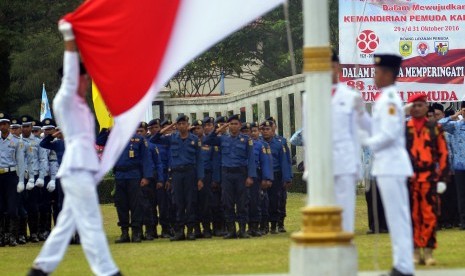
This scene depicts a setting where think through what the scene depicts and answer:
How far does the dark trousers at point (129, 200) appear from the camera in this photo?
2316cm

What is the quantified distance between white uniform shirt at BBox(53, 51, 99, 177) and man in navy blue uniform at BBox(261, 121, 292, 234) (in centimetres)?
1189

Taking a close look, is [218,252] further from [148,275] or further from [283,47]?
[283,47]

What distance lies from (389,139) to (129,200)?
987cm

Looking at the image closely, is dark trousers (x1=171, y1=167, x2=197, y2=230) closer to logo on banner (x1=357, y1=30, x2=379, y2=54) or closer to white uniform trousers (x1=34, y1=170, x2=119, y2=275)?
logo on banner (x1=357, y1=30, x2=379, y2=54)

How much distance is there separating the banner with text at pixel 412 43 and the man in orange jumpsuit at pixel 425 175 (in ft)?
30.9

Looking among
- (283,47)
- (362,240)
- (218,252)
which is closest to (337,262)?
(218,252)

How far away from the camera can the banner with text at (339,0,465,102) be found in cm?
2648

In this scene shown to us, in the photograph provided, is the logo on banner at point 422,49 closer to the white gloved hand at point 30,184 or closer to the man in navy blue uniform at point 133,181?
the man in navy blue uniform at point 133,181

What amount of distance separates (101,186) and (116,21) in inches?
990

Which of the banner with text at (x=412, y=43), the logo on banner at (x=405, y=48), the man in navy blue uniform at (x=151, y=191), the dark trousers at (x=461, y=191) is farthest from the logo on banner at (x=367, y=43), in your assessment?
the man in navy blue uniform at (x=151, y=191)

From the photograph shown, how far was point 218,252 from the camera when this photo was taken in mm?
19766

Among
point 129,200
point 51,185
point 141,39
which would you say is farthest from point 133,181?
point 141,39

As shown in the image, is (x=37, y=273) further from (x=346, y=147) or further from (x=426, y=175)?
(x=426, y=175)

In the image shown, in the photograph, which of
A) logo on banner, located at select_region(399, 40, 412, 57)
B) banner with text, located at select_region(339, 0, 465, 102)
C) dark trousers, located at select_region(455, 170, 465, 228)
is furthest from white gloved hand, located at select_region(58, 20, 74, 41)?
logo on banner, located at select_region(399, 40, 412, 57)
